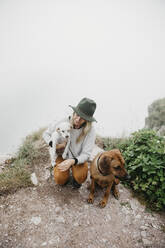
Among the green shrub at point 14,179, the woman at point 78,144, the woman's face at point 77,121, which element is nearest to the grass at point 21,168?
the green shrub at point 14,179

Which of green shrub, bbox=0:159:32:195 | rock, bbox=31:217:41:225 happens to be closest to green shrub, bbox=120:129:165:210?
rock, bbox=31:217:41:225

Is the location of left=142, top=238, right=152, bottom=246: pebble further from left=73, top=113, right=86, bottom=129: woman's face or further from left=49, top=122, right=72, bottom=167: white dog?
left=73, top=113, right=86, bottom=129: woman's face

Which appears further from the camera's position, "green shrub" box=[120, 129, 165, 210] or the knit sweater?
"green shrub" box=[120, 129, 165, 210]

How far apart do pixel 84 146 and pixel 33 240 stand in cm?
174

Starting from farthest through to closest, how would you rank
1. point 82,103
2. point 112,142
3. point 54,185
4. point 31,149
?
point 112,142 → point 31,149 → point 54,185 → point 82,103

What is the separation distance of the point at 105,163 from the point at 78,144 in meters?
0.73

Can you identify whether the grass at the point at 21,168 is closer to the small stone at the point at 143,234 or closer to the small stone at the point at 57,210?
the small stone at the point at 57,210

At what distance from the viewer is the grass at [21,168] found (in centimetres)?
304

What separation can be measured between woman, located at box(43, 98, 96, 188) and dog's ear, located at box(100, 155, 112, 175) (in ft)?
1.49

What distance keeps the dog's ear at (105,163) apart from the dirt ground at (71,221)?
1015 mm

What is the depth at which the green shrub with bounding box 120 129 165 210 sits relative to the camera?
119 inches

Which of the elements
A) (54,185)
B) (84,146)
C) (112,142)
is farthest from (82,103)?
(112,142)

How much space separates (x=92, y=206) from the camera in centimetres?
301

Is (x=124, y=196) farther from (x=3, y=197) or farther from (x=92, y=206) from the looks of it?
(x=3, y=197)
